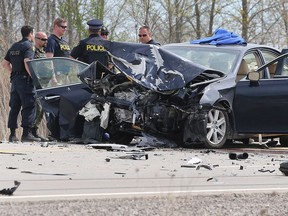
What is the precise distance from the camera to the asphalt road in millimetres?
6793

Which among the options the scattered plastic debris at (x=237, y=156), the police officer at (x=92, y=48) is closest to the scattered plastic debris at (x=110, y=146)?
the scattered plastic debris at (x=237, y=156)

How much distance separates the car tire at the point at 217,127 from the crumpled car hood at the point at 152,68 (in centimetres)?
54

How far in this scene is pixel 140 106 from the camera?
38.2 feet

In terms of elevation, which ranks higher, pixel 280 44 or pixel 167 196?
pixel 280 44

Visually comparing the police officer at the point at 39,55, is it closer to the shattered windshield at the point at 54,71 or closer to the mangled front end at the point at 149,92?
the shattered windshield at the point at 54,71

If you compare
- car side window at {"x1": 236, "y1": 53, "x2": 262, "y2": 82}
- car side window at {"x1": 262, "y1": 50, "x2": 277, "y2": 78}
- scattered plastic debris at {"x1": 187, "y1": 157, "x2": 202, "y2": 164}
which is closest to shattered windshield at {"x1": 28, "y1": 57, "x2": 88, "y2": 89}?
car side window at {"x1": 236, "y1": 53, "x2": 262, "y2": 82}

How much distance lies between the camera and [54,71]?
12.5 metres

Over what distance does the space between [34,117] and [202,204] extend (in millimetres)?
7587


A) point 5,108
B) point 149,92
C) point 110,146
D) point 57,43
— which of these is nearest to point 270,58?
point 149,92

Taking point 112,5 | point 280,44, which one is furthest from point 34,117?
point 280,44

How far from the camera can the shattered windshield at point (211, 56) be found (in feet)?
39.6

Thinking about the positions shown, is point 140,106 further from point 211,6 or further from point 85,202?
point 211,6

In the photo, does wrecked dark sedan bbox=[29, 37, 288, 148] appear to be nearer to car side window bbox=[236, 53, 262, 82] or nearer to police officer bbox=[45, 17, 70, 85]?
car side window bbox=[236, 53, 262, 82]

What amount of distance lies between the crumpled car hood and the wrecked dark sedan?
0.05ft
